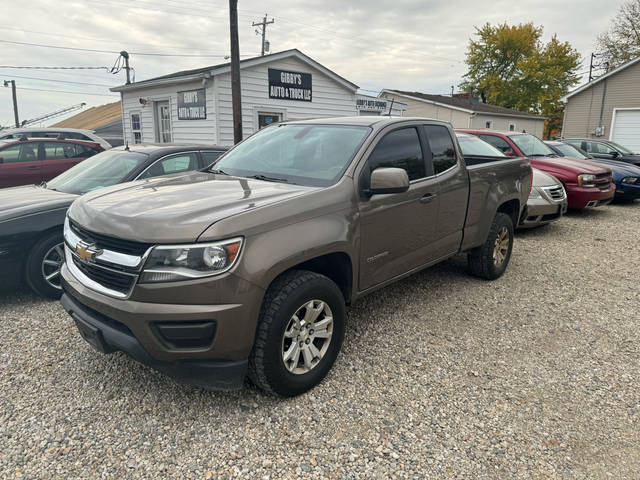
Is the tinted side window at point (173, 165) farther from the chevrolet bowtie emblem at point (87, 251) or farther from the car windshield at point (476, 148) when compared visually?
the car windshield at point (476, 148)

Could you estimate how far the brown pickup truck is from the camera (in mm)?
2395

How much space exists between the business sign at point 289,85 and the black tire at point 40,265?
1153cm

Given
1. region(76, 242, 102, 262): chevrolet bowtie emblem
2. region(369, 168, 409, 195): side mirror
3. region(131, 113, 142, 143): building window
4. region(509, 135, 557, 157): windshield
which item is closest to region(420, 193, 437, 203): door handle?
region(369, 168, 409, 195): side mirror

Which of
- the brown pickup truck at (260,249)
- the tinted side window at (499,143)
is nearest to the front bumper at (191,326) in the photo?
the brown pickup truck at (260,249)


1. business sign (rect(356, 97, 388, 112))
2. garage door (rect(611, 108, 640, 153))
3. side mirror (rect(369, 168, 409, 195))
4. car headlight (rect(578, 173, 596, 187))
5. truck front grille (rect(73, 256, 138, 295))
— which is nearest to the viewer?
truck front grille (rect(73, 256, 138, 295))

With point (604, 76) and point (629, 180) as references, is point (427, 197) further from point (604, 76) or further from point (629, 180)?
point (604, 76)

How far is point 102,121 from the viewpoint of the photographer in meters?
37.1

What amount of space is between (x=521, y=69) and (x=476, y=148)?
141ft

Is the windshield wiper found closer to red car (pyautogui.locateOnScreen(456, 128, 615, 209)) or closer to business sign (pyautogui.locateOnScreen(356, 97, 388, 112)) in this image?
red car (pyautogui.locateOnScreen(456, 128, 615, 209))

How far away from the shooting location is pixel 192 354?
2434mm

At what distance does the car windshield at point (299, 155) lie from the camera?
10.9 ft

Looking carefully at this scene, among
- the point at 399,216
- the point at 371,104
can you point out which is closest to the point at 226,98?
the point at 371,104

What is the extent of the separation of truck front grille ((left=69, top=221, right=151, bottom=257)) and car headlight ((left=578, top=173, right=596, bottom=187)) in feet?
28.4

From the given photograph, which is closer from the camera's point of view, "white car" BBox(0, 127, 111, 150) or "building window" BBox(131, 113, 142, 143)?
"white car" BBox(0, 127, 111, 150)
